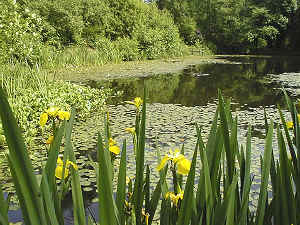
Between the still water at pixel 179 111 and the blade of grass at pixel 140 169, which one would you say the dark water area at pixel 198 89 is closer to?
the still water at pixel 179 111

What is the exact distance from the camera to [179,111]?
14.5 feet

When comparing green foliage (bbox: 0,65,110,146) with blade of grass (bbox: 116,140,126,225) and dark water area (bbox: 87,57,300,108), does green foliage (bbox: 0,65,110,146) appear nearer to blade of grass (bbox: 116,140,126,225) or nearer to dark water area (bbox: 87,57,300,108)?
dark water area (bbox: 87,57,300,108)

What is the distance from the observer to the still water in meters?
2.47

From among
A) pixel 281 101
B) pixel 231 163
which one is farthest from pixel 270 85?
pixel 231 163

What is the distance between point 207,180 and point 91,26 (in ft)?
42.6

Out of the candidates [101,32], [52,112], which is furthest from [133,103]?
[101,32]

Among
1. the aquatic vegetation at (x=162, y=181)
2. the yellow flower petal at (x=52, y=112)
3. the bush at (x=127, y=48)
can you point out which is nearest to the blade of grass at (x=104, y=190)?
the aquatic vegetation at (x=162, y=181)

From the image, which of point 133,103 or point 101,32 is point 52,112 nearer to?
point 133,103

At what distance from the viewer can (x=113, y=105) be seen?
4.81 metres

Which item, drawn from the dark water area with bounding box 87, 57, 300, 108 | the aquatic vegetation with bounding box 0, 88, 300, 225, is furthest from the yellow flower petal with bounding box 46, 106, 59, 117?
the dark water area with bounding box 87, 57, 300, 108

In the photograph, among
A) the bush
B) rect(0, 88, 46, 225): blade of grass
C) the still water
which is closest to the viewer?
rect(0, 88, 46, 225): blade of grass

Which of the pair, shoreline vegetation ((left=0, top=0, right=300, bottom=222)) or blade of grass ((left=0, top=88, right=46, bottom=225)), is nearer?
blade of grass ((left=0, top=88, right=46, bottom=225))

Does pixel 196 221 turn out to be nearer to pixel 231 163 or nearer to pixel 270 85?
pixel 231 163

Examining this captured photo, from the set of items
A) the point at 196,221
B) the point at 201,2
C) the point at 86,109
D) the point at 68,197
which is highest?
the point at 201,2
